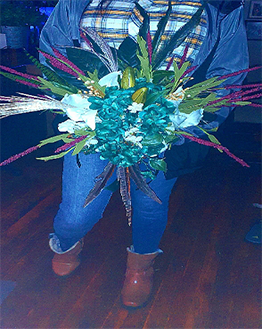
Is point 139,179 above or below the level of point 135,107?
below

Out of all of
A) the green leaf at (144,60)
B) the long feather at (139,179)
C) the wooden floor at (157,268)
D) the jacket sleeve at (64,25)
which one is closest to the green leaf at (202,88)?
the green leaf at (144,60)

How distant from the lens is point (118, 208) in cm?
225

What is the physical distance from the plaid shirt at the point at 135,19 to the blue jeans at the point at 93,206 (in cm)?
42

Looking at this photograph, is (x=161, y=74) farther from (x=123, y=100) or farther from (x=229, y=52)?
(x=229, y=52)

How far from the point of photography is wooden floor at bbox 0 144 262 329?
140 cm

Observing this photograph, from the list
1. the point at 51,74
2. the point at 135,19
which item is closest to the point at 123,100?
the point at 51,74

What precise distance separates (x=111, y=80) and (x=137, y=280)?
92 cm

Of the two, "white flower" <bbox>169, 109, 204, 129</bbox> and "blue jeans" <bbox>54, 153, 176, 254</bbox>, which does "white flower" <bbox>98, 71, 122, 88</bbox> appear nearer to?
"white flower" <bbox>169, 109, 204, 129</bbox>

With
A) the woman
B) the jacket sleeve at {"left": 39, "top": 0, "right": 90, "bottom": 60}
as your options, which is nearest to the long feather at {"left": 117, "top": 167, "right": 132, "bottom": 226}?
the woman

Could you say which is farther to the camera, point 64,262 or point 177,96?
point 64,262

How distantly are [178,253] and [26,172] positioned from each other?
1.50m

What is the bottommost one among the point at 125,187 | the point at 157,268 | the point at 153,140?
the point at 157,268

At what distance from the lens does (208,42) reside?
1146mm

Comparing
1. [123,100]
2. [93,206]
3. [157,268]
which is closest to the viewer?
[123,100]
